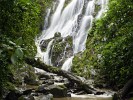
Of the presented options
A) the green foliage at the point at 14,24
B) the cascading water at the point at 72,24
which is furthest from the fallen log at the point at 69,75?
the cascading water at the point at 72,24

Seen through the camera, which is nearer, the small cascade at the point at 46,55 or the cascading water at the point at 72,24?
the small cascade at the point at 46,55

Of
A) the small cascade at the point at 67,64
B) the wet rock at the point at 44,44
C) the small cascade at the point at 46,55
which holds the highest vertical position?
the wet rock at the point at 44,44

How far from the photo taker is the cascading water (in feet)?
99.2

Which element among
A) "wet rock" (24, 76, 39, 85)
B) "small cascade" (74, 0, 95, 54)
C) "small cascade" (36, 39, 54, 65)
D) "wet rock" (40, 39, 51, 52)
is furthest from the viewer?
"wet rock" (40, 39, 51, 52)

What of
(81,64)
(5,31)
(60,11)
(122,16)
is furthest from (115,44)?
(60,11)

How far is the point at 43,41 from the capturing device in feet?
107

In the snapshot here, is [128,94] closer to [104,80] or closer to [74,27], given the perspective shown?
[104,80]

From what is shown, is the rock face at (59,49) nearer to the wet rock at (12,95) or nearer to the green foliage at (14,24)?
the wet rock at (12,95)

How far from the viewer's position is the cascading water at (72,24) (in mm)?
30250

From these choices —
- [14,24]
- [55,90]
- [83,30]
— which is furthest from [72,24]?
[14,24]

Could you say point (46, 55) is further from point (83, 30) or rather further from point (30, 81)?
point (30, 81)

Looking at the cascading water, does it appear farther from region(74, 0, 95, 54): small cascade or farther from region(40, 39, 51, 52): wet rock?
region(40, 39, 51, 52): wet rock

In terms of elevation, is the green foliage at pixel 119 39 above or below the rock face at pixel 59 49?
below

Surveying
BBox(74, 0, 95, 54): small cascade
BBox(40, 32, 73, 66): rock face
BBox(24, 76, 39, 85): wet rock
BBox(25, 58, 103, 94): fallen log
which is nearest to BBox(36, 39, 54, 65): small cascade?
BBox(40, 32, 73, 66): rock face
